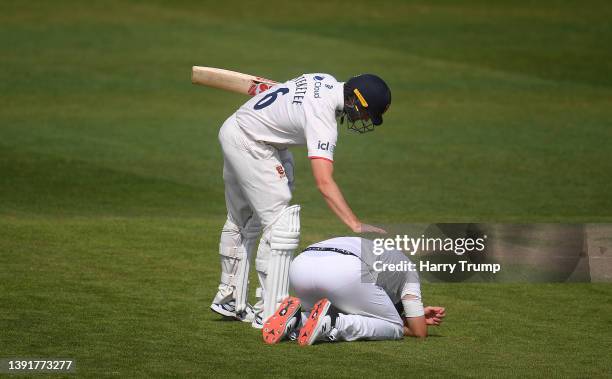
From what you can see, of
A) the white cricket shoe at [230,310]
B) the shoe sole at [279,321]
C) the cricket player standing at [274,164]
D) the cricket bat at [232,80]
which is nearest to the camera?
the shoe sole at [279,321]

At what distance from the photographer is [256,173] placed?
8609 millimetres

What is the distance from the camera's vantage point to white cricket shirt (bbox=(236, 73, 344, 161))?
8234 millimetres

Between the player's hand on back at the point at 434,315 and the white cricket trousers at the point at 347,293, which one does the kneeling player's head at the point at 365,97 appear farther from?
the player's hand on back at the point at 434,315

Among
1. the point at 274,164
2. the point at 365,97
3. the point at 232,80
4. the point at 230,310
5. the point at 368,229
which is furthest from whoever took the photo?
the point at 232,80

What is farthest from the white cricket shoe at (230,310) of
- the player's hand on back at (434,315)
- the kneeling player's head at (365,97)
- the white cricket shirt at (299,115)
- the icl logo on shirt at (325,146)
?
the kneeling player's head at (365,97)

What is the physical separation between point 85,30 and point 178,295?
18.5 m

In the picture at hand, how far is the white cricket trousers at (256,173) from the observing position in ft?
28.0

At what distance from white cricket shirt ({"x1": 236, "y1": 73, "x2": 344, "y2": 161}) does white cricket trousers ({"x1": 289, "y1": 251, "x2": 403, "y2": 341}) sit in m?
0.71

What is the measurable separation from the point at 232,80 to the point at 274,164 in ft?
3.77

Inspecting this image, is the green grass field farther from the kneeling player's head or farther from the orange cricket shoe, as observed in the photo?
the kneeling player's head

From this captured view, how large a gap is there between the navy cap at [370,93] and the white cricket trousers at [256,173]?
79cm

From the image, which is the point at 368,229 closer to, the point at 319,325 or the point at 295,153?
the point at 319,325

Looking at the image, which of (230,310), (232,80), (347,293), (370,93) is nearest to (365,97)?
(370,93)

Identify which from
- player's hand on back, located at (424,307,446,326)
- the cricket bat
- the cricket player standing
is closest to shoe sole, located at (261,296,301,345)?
the cricket player standing
